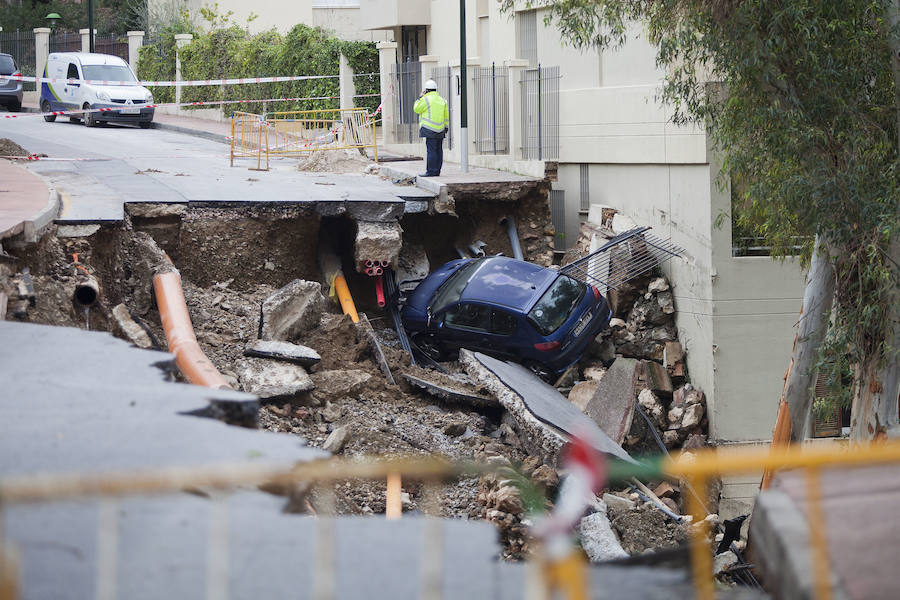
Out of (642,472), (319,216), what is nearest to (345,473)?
(642,472)

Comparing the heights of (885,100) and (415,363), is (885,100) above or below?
above

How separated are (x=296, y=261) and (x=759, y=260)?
722cm

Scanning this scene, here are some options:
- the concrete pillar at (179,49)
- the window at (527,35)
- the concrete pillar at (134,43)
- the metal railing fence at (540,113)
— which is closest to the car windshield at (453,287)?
the metal railing fence at (540,113)

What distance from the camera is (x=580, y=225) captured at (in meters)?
18.7

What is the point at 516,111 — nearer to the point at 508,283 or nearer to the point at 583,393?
the point at 508,283

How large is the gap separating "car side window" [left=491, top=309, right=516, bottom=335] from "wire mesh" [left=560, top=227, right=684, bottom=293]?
184cm

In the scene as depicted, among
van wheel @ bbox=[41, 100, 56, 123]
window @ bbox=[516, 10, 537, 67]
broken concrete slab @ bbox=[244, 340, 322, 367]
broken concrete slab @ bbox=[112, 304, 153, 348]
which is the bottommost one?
broken concrete slab @ bbox=[244, 340, 322, 367]

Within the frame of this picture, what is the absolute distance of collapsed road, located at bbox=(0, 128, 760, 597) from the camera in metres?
10.1

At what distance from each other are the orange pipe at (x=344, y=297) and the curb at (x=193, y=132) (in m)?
11.7

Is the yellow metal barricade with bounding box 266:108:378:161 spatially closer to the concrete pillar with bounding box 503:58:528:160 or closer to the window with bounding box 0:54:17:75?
the concrete pillar with bounding box 503:58:528:160

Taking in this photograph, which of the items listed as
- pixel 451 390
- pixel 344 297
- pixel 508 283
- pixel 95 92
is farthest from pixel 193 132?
pixel 451 390

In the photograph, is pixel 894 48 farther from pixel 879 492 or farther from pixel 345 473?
pixel 345 473

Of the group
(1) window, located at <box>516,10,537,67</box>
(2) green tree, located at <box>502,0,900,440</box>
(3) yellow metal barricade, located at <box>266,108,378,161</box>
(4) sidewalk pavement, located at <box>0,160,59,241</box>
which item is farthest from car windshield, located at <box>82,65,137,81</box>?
(2) green tree, located at <box>502,0,900,440</box>

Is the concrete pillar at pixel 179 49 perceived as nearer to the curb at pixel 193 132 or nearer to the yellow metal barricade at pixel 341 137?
the curb at pixel 193 132
